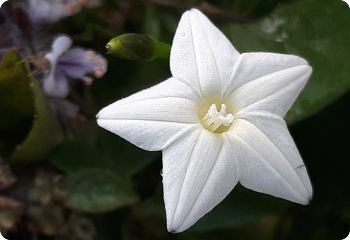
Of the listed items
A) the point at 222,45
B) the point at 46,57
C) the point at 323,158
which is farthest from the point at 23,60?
the point at 323,158

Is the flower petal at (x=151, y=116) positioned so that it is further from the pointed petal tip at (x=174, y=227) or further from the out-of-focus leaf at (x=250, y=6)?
the out-of-focus leaf at (x=250, y=6)

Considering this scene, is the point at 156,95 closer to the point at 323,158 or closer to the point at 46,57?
the point at 46,57

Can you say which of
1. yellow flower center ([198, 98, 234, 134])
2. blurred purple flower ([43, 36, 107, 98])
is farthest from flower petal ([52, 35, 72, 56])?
yellow flower center ([198, 98, 234, 134])

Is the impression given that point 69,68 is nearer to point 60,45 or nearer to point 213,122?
point 60,45

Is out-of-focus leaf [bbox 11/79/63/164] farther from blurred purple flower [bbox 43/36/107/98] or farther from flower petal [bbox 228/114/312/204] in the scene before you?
flower petal [bbox 228/114/312/204]

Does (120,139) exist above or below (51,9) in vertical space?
below

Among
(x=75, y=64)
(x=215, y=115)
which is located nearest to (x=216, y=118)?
(x=215, y=115)

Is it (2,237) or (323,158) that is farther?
(323,158)
